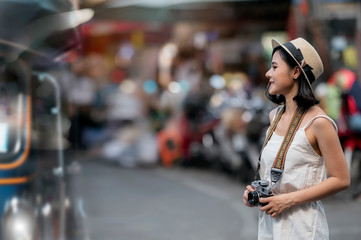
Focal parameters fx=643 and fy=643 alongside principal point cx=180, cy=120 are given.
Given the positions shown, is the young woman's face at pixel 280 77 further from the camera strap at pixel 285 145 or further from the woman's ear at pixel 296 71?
the camera strap at pixel 285 145

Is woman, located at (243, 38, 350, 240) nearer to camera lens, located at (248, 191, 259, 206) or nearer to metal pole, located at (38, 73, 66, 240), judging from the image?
camera lens, located at (248, 191, 259, 206)

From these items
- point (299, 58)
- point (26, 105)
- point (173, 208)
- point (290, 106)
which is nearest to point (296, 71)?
point (299, 58)

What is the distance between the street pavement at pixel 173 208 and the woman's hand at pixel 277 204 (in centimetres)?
310

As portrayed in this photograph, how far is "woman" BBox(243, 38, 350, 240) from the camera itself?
2.93m

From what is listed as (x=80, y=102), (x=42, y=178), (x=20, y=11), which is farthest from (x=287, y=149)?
(x=80, y=102)

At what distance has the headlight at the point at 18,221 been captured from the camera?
4867mm

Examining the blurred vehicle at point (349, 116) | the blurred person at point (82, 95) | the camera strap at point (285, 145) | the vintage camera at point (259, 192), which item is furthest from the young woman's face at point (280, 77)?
the blurred person at point (82, 95)

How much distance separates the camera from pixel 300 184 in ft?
9.81

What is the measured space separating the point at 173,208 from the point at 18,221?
4.08 meters

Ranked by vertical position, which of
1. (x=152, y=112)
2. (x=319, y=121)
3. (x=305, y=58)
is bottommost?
(x=152, y=112)

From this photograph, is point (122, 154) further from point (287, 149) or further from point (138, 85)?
point (287, 149)

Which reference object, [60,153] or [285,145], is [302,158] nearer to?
[285,145]

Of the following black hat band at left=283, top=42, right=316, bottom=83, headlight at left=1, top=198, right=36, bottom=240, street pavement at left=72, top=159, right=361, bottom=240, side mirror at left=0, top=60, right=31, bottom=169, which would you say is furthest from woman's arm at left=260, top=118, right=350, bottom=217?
street pavement at left=72, top=159, right=361, bottom=240

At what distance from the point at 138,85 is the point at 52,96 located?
31.7 ft
